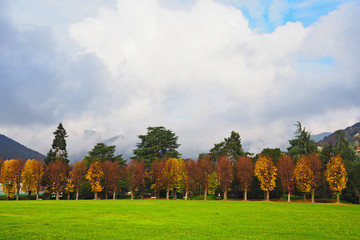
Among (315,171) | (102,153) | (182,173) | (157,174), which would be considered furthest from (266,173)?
(102,153)

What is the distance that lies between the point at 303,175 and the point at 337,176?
752cm

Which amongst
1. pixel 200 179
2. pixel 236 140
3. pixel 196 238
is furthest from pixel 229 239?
pixel 236 140

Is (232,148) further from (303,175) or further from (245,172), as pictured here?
(303,175)

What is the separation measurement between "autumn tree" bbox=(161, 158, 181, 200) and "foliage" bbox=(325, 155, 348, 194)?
41.4m

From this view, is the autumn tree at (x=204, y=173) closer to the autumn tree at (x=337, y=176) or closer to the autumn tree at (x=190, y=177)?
the autumn tree at (x=190, y=177)

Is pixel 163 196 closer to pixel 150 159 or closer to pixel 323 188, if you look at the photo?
pixel 150 159

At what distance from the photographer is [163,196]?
103 m

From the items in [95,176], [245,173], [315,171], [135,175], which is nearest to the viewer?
[315,171]

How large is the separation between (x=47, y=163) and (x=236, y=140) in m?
66.9

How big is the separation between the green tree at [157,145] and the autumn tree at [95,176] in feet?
51.5

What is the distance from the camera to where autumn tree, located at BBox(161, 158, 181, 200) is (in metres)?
86.6

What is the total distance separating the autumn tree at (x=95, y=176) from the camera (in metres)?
86.8

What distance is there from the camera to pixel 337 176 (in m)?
67.8

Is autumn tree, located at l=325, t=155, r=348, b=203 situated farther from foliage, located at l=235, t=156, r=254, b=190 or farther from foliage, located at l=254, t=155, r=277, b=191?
foliage, located at l=235, t=156, r=254, b=190
